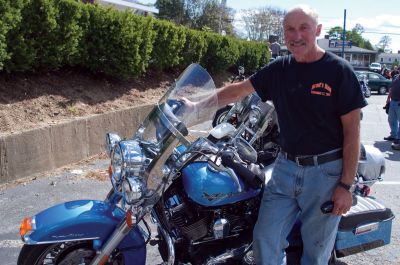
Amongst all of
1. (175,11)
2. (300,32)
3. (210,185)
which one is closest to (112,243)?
(210,185)

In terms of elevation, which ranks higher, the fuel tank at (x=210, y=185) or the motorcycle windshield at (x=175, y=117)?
the motorcycle windshield at (x=175, y=117)

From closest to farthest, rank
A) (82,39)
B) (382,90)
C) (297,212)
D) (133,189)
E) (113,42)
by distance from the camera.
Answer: (133,189)
(297,212)
(82,39)
(113,42)
(382,90)

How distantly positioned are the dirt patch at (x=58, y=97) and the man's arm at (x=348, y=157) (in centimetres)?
455

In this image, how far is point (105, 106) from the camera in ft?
27.2

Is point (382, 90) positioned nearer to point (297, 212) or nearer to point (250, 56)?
point (250, 56)

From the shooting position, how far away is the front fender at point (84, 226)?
269 cm

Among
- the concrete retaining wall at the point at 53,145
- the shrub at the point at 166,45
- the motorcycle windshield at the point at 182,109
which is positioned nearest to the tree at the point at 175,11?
the shrub at the point at 166,45

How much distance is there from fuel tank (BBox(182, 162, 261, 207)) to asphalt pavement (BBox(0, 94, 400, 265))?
4.44 feet

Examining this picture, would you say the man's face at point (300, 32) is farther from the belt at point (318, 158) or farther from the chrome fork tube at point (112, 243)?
the chrome fork tube at point (112, 243)

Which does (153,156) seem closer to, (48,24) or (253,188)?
(253,188)

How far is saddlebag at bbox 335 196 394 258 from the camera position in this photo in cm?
351

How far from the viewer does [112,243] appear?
2715mm

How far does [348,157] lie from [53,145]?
4.59 m

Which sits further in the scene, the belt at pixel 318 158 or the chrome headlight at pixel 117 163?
the belt at pixel 318 158
